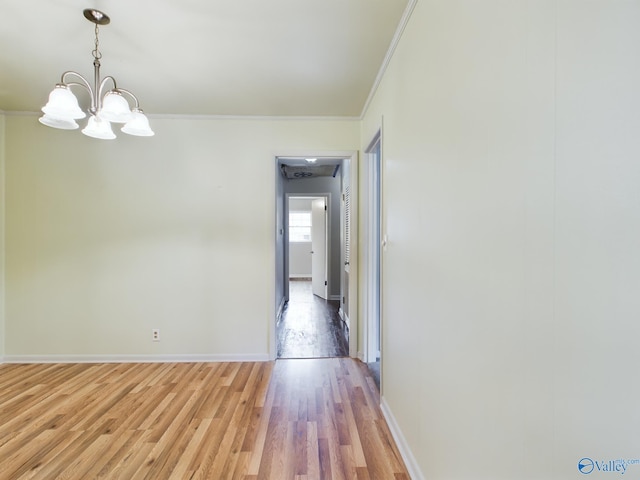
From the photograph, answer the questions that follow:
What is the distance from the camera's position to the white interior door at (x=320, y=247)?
5.77 m

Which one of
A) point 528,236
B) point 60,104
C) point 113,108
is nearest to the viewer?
point 528,236

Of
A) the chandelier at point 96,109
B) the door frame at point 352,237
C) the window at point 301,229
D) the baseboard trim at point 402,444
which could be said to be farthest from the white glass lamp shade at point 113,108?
the window at point 301,229

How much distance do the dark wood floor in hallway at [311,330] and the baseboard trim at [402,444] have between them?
1066mm

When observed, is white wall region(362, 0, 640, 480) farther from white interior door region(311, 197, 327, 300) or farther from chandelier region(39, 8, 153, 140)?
white interior door region(311, 197, 327, 300)

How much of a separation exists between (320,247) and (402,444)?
14.5ft

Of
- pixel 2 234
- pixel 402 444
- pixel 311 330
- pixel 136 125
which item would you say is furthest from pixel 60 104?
pixel 311 330

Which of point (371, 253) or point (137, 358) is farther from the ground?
point (371, 253)

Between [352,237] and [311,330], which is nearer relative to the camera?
[352,237]

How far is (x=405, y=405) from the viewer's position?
5.36 feet

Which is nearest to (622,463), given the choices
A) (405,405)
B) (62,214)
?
(405,405)

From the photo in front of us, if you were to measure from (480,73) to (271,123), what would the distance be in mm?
2342

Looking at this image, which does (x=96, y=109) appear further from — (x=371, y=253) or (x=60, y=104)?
(x=371, y=253)

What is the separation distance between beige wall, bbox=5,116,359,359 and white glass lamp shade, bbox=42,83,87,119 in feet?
4.49

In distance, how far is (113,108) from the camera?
1591 mm
